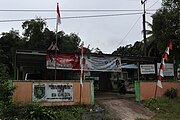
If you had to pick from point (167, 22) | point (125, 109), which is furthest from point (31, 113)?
point (167, 22)

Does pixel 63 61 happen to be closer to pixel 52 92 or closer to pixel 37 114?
pixel 52 92

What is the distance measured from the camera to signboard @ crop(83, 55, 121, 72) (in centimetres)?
1512

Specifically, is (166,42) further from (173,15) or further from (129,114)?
(129,114)

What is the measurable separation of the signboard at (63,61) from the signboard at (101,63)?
0.55m

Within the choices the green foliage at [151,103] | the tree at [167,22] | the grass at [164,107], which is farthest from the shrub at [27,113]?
the tree at [167,22]

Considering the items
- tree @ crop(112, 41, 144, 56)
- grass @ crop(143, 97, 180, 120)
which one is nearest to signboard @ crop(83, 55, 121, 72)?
grass @ crop(143, 97, 180, 120)

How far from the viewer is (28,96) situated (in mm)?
11828

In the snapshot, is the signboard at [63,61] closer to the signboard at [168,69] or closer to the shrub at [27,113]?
the shrub at [27,113]

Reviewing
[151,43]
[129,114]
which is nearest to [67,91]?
[129,114]

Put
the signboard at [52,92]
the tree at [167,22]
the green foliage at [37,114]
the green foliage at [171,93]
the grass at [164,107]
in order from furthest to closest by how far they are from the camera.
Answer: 1. the tree at [167,22]
2. the green foliage at [171,93]
3. the grass at [164,107]
4. the signboard at [52,92]
5. the green foliage at [37,114]

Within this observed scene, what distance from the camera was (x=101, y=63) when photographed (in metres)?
15.6

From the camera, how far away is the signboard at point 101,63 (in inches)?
595

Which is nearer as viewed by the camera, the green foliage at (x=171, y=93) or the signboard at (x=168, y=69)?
the green foliage at (x=171, y=93)

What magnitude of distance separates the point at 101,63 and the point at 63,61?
2.46 metres
